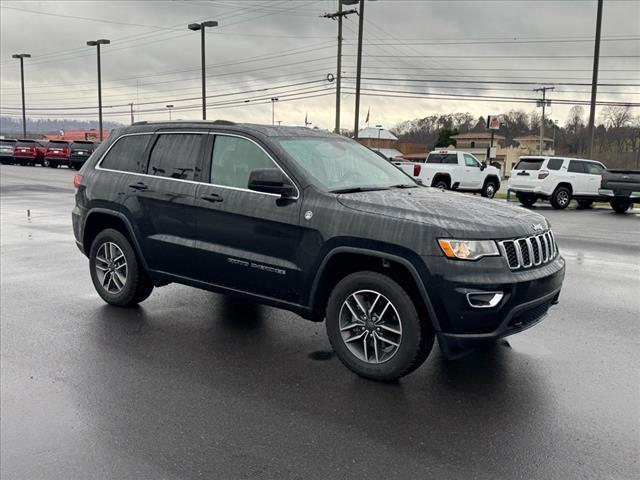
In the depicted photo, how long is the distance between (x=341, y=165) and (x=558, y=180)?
16923 mm

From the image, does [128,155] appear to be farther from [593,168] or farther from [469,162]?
[469,162]

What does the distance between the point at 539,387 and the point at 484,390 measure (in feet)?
1.35

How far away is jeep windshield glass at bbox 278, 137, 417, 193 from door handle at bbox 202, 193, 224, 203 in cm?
70

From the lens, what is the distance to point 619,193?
18.4 m

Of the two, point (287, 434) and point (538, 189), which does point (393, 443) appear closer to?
point (287, 434)

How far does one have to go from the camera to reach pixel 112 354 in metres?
4.87

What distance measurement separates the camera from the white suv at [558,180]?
66.3 feet

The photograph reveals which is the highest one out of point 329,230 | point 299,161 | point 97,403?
point 299,161

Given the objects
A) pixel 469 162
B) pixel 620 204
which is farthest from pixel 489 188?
pixel 620 204

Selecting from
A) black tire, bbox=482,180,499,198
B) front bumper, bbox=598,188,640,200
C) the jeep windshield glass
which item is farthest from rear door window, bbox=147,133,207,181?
black tire, bbox=482,180,499,198

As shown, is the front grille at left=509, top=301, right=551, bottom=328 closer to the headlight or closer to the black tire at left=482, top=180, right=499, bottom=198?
the headlight

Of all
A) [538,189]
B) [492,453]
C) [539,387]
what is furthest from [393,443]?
[538,189]

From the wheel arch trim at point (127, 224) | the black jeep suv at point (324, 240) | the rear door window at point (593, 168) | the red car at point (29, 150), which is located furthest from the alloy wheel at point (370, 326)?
the red car at point (29, 150)

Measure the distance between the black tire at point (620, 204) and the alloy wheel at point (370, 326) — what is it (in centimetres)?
1685
